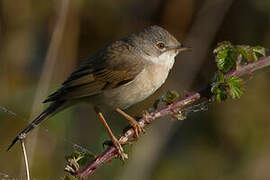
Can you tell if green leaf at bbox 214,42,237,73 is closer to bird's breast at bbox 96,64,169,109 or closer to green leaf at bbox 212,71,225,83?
green leaf at bbox 212,71,225,83

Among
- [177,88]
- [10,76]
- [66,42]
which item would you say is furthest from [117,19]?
[10,76]

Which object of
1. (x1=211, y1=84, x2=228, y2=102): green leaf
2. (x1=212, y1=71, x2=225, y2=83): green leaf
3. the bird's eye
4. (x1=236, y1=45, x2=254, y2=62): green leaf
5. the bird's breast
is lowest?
(x1=211, y1=84, x2=228, y2=102): green leaf

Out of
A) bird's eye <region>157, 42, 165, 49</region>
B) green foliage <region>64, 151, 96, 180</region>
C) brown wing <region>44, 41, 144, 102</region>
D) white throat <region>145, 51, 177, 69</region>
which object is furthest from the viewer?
bird's eye <region>157, 42, 165, 49</region>

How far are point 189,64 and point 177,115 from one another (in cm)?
307

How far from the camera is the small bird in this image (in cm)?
→ 368

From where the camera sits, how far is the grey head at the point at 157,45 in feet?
13.1

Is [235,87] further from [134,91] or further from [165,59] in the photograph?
[165,59]

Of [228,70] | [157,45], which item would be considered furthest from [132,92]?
[228,70]

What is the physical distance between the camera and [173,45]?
4.03 meters

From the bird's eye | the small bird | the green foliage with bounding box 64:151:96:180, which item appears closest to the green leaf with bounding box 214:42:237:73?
the green foliage with bounding box 64:151:96:180

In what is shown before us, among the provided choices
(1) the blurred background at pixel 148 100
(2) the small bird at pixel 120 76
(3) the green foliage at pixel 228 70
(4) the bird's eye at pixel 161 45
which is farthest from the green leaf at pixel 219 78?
(1) the blurred background at pixel 148 100

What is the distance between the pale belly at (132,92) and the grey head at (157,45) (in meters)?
0.23

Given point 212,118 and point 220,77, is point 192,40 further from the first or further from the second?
point 220,77

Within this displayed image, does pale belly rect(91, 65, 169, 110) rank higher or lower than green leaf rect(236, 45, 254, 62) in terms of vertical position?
higher
